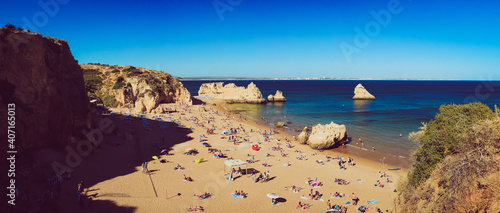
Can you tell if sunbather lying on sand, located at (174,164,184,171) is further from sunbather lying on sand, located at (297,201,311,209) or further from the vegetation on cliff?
the vegetation on cliff

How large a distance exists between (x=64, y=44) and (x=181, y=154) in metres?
15.2

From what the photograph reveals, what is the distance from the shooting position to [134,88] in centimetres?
5662

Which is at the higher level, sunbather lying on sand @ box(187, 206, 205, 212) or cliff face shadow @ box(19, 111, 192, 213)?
cliff face shadow @ box(19, 111, 192, 213)

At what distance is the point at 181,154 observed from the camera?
2598 cm

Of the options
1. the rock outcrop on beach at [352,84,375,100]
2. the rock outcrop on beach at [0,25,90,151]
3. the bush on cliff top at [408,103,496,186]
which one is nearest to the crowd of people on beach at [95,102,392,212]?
the bush on cliff top at [408,103,496,186]

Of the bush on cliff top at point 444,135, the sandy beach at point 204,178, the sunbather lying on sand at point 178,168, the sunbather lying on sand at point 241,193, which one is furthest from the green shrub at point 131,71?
the bush on cliff top at point 444,135

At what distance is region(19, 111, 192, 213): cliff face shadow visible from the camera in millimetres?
14875

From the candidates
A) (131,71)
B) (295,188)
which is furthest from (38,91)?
(131,71)

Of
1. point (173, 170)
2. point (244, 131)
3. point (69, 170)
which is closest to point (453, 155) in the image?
point (173, 170)

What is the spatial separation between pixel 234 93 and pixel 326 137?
61908 mm

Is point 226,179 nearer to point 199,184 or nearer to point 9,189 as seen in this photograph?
point 199,184

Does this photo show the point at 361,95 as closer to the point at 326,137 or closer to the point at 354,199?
the point at 326,137

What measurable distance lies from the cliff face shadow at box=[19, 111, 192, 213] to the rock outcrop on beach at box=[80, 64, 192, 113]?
13767 mm

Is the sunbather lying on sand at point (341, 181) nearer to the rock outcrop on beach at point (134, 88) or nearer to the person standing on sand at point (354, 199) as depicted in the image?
the person standing on sand at point (354, 199)
